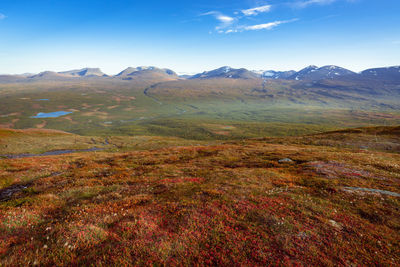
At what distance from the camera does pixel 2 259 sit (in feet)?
23.1

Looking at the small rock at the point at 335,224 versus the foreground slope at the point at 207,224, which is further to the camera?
the small rock at the point at 335,224

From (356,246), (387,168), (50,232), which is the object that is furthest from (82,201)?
(387,168)

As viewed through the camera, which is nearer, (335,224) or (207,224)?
(207,224)

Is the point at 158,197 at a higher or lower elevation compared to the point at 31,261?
lower

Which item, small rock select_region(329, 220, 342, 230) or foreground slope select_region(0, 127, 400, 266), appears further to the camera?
small rock select_region(329, 220, 342, 230)

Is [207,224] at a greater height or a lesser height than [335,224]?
greater

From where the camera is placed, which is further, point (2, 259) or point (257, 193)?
point (257, 193)

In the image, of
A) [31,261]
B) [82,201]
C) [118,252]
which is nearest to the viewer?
[31,261]

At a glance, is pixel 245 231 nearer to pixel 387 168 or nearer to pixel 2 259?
pixel 2 259

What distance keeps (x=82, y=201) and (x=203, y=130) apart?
583 feet

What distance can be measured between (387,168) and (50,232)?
119ft

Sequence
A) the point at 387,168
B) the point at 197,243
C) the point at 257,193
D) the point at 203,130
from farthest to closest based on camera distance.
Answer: the point at 203,130, the point at 387,168, the point at 257,193, the point at 197,243

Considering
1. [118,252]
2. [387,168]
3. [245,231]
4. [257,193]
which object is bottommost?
[387,168]

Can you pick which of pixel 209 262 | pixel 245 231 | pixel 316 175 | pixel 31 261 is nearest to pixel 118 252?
pixel 31 261
